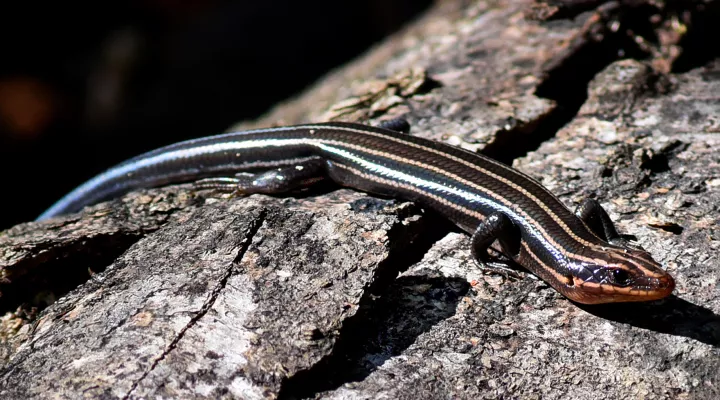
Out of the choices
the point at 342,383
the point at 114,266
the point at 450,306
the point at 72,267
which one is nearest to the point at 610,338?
the point at 450,306

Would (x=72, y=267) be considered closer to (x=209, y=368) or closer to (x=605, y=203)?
(x=209, y=368)

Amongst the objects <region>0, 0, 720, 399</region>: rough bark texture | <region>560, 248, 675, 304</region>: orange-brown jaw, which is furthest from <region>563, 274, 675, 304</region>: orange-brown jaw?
<region>0, 0, 720, 399</region>: rough bark texture

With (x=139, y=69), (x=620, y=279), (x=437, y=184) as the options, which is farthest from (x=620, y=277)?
(x=139, y=69)

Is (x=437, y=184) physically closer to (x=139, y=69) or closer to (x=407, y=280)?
(x=407, y=280)

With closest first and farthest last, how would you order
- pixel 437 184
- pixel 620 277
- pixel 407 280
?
pixel 620 277 < pixel 407 280 < pixel 437 184

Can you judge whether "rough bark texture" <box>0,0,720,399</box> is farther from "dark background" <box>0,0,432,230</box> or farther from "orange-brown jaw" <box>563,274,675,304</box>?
"dark background" <box>0,0,432,230</box>

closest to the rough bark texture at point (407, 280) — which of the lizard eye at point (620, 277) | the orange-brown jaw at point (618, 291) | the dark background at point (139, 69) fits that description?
the orange-brown jaw at point (618, 291)
